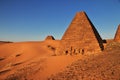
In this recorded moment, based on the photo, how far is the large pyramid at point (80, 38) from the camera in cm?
1598

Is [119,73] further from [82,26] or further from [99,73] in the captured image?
[82,26]

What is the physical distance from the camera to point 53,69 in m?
13.7

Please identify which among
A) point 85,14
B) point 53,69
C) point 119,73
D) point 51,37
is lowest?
point 119,73

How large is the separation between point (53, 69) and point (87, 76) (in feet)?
12.5

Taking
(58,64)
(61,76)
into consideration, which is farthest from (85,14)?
(61,76)

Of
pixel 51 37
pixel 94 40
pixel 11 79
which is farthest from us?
pixel 51 37

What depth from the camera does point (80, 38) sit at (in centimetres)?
1655

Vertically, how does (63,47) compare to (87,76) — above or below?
above

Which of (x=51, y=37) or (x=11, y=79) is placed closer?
(x=11, y=79)

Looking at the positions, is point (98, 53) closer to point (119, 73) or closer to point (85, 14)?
point (85, 14)

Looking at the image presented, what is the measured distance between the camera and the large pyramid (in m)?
16.0

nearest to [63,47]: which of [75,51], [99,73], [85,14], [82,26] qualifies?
[75,51]

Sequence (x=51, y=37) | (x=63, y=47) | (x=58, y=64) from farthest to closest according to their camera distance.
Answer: (x=51, y=37) < (x=63, y=47) < (x=58, y=64)

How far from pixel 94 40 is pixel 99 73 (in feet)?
18.9
